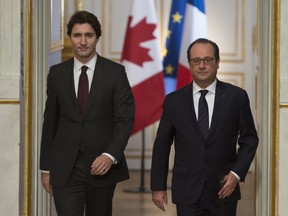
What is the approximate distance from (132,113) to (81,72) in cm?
34

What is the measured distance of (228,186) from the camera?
13.3 ft

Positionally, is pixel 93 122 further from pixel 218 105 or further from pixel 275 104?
pixel 275 104

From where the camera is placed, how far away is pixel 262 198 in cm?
533

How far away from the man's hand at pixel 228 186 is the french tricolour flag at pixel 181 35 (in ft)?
19.7

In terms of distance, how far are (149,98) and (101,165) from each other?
18.4 feet

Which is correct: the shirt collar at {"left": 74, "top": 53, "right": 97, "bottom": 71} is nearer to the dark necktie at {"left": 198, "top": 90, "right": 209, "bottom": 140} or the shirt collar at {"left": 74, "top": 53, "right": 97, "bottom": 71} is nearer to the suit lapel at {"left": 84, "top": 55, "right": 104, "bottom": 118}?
the suit lapel at {"left": 84, "top": 55, "right": 104, "bottom": 118}

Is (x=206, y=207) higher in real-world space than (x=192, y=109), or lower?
lower

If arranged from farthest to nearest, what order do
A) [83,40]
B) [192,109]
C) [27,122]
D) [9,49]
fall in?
[27,122] → [9,49] → [83,40] → [192,109]

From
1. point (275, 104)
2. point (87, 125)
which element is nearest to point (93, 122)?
point (87, 125)

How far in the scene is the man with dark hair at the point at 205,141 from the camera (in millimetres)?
4082

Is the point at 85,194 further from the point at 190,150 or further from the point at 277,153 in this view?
the point at 277,153

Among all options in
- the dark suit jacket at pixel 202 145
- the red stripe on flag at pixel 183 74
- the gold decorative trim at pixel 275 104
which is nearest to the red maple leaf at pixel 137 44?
the red stripe on flag at pixel 183 74

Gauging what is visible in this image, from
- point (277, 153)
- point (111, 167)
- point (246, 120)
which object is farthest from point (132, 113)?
point (277, 153)

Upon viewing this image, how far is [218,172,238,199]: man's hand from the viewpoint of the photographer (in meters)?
4.05
